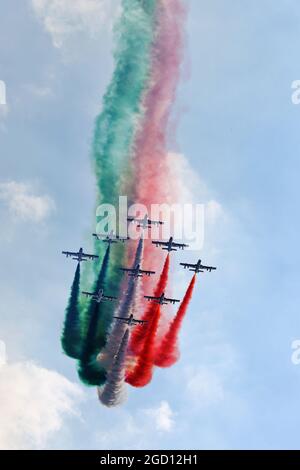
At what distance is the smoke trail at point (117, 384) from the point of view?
95875mm

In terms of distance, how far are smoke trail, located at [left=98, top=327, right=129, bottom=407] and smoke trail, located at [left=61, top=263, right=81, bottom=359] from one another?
6424 millimetres

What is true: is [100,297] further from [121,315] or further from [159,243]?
[159,243]

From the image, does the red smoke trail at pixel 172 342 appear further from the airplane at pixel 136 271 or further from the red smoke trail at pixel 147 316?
the airplane at pixel 136 271

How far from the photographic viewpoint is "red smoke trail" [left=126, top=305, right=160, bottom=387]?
9688 centimetres

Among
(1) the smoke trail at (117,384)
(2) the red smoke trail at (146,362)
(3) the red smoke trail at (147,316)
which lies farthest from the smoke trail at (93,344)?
(2) the red smoke trail at (146,362)

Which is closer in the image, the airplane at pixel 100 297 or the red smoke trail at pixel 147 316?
the airplane at pixel 100 297

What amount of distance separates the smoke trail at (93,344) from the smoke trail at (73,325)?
1.24 meters

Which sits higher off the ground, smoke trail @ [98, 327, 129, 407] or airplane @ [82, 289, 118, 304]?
airplane @ [82, 289, 118, 304]

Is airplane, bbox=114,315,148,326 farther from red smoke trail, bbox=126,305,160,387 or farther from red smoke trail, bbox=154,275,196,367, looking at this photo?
red smoke trail, bbox=154,275,196,367

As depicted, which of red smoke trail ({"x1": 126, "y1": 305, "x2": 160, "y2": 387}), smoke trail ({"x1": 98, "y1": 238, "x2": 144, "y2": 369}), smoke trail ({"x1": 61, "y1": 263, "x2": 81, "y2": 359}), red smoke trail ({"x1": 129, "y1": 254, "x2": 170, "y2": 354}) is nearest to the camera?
smoke trail ({"x1": 98, "y1": 238, "x2": 144, "y2": 369})

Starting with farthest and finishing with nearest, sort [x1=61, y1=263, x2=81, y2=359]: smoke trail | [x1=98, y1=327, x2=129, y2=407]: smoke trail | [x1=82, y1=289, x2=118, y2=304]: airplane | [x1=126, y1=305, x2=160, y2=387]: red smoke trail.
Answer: [x1=126, y1=305, x2=160, y2=387]: red smoke trail, [x1=61, y1=263, x2=81, y2=359]: smoke trail, [x1=98, y1=327, x2=129, y2=407]: smoke trail, [x1=82, y1=289, x2=118, y2=304]: airplane

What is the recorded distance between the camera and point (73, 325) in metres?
97.5

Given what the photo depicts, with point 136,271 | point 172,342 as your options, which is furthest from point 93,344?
point 136,271

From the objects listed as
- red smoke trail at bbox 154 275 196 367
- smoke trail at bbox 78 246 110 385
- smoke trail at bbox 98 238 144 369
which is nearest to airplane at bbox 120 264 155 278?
smoke trail at bbox 98 238 144 369
